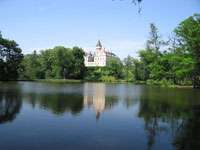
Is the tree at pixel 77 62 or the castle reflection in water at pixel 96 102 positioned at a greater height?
the tree at pixel 77 62

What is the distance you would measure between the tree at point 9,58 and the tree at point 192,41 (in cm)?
4104

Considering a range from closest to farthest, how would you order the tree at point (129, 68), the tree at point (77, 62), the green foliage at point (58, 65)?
the green foliage at point (58, 65), the tree at point (77, 62), the tree at point (129, 68)

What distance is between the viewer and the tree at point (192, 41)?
3203 centimetres

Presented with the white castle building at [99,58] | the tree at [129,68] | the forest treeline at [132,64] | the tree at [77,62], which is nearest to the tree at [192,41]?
the forest treeline at [132,64]

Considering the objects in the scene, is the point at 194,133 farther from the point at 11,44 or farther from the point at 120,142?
the point at 11,44

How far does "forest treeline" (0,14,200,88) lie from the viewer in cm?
3347

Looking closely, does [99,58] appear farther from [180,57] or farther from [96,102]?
[96,102]

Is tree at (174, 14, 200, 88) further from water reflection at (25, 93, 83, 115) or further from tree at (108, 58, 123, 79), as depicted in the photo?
tree at (108, 58, 123, 79)

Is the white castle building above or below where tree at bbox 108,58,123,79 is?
above

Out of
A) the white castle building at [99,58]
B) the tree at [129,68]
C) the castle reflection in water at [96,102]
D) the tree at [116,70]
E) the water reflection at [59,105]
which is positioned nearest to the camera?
the water reflection at [59,105]

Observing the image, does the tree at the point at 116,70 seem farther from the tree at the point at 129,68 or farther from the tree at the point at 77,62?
the tree at the point at 77,62

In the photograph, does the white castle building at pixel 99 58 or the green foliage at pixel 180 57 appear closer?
the green foliage at pixel 180 57

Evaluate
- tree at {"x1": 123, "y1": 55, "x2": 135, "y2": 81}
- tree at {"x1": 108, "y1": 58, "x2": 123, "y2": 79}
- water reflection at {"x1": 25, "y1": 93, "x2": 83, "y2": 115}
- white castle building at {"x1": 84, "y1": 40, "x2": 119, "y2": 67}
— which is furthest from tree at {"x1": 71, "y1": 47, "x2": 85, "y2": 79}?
water reflection at {"x1": 25, "y1": 93, "x2": 83, "y2": 115}

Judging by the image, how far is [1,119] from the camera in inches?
322
